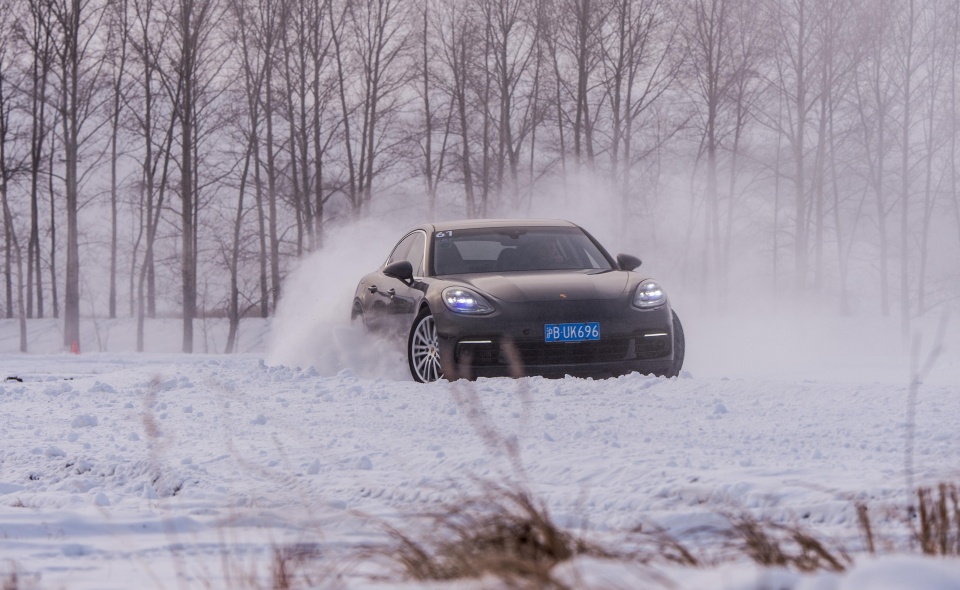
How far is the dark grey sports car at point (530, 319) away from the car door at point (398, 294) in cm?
2

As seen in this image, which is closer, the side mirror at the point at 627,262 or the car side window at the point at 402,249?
the side mirror at the point at 627,262

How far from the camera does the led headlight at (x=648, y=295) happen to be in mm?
8481

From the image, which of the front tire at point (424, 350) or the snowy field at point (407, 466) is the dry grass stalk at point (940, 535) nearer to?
the snowy field at point (407, 466)

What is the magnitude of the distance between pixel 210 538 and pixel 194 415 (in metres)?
3.50

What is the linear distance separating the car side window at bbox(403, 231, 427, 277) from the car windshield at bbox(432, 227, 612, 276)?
17cm

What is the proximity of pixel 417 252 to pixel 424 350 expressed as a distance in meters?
1.67

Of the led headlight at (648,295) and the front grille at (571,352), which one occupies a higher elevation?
the led headlight at (648,295)

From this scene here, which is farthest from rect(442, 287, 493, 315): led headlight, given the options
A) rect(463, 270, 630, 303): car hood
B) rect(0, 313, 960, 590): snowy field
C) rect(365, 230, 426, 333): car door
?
rect(0, 313, 960, 590): snowy field

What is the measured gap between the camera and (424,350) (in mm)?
8711

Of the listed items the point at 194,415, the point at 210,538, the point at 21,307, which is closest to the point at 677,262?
the point at 21,307

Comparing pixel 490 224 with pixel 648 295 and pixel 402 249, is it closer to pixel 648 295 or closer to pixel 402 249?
pixel 402 249

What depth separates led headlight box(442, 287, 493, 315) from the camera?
8.24m

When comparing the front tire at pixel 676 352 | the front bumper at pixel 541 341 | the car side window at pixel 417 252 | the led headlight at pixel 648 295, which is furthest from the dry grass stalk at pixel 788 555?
the car side window at pixel 417 252

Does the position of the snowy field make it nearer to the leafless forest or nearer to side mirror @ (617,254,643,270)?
side mirror @ (617,254,643,270)
